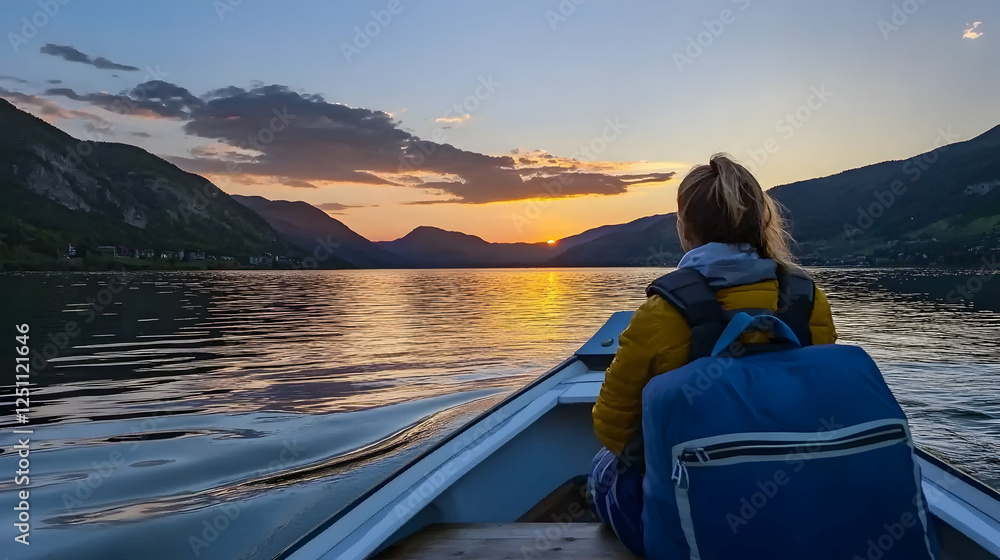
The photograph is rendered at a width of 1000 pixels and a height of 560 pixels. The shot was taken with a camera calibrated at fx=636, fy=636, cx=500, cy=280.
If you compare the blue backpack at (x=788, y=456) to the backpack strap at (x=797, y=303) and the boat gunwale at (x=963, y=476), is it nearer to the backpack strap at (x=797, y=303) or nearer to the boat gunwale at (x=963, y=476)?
the backpack strap at (x=797, y=303)

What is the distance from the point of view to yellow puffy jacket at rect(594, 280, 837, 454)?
229 cm

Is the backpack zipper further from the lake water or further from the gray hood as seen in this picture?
the lake water

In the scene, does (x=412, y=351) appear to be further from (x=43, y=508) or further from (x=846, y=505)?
(x=846, y=505)

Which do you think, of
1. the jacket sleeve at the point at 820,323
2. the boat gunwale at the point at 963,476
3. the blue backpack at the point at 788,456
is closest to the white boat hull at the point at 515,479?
the boat gunwale at the point at 963,476

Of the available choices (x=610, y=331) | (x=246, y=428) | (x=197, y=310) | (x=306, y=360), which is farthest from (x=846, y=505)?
(x=197, y=310)

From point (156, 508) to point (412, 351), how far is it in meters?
11.3

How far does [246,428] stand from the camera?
8828mm

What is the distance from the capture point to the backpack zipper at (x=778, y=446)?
6.54ft

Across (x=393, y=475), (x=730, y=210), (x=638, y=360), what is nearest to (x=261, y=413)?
(x=393, y=475)

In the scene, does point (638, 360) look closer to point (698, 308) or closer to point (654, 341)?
point (654, 341)

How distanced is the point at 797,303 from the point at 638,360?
626 mm

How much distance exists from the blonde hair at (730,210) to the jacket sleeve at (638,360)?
42cm

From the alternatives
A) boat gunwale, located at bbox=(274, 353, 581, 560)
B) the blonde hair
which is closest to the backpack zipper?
the blonde hair

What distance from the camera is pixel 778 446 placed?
2.00 m
